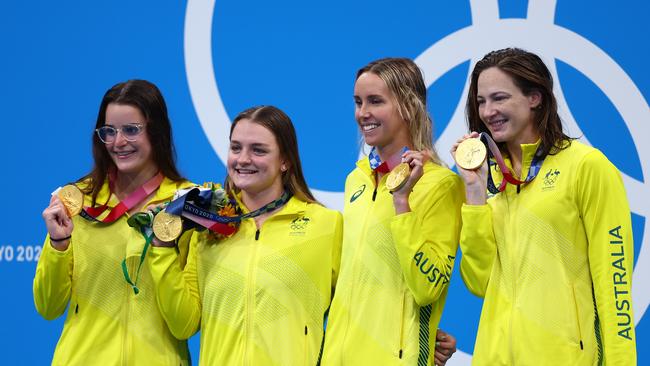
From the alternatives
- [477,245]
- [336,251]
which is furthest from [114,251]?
[477,245]

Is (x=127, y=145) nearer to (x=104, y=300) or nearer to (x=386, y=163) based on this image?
(x=104, y=300)

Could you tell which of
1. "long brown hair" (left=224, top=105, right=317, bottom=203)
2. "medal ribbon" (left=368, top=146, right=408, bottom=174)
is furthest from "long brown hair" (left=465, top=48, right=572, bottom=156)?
"long brown hair" (left=224, top=105, right=317, bottom=203)

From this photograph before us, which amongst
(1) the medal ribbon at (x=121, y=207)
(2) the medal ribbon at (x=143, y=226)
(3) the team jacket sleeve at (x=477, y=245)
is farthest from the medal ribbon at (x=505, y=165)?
(1) the medal ribbon at (x=121, y=207)

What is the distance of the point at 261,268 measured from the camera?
3725 millimetres

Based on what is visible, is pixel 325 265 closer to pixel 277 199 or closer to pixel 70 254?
pixel 277 199

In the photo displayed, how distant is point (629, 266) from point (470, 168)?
24.1 inches

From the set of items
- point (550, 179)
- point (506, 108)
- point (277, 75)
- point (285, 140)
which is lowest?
point (550, 179)

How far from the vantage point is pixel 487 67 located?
3605 mm

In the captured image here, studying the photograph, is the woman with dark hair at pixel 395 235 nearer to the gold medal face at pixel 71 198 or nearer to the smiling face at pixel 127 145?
the smiling face at pixel 127 145

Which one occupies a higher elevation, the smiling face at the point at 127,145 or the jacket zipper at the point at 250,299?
the smiling face at the point at 127,145

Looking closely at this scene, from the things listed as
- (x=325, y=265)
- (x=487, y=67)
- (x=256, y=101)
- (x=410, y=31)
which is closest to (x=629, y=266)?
(x=487, y=67)

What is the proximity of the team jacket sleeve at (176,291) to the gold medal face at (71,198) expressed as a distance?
368 mm

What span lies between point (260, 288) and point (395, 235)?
0.58 meters

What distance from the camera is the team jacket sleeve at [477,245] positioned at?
3.39 meters
